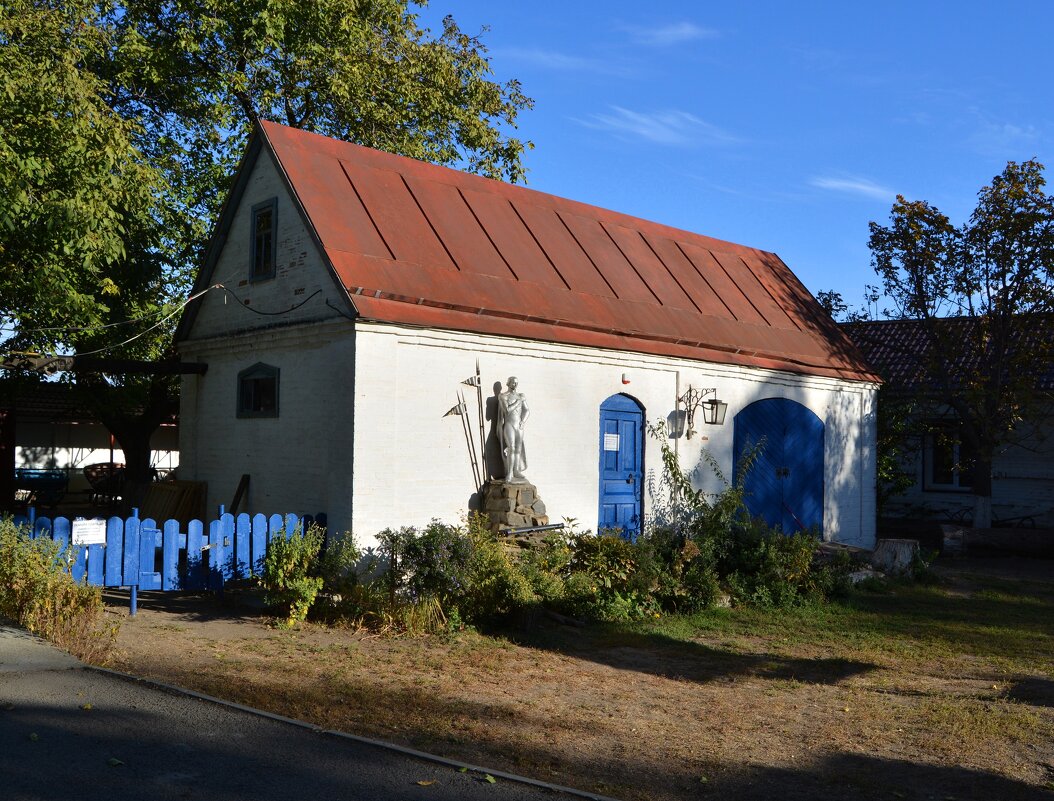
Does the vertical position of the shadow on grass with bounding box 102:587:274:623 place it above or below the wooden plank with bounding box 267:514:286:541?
below

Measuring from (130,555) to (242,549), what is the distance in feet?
4.21

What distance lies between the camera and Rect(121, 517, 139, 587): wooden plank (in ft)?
33.7

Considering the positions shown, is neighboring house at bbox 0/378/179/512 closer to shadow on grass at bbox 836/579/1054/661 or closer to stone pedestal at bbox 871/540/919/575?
stone pedestal at bbox 871/540/919/575

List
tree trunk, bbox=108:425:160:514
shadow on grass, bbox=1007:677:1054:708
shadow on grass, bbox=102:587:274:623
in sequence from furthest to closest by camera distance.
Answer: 1. tree trunk, bbox=108:425:160:514
2. shadow on grass, bbox=102:587:274:623
3. shadow on grass, bbox=1007:677:1054:708

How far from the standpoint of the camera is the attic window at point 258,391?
43.2ft

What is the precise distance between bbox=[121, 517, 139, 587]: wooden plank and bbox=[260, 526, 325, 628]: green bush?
135cm

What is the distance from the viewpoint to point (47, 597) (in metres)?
8.77

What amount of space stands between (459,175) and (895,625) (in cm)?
923

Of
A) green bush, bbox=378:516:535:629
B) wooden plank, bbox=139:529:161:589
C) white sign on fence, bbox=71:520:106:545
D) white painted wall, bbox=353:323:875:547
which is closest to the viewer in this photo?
white sign on fence, bbox=71:520:106:545

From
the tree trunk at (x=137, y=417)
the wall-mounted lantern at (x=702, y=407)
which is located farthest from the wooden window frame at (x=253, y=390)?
the wall-mounted lantern at (x=702, y=407)

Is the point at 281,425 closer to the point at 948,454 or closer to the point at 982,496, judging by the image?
the point at 982,496

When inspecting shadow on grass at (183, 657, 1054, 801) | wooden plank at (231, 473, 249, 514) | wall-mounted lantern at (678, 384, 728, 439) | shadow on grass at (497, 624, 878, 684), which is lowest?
shadow on grass at (497, 624, 878, 684)

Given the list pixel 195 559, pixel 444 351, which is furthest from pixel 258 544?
pixel 444 351

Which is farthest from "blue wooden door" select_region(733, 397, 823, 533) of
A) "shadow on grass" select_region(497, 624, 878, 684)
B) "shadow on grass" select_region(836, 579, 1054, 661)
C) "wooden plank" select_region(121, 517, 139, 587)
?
"wooden plank" select_region(121, 517, 139, 587)
